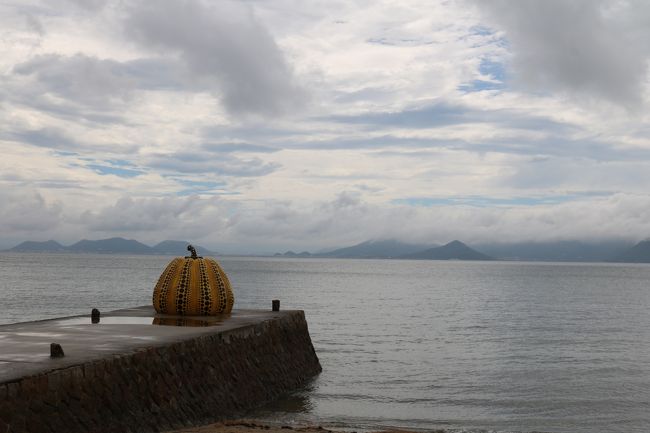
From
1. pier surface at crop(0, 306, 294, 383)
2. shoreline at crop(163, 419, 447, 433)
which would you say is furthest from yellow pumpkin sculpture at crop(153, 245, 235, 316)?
shoreline at crop(163, 419, 447, 433)

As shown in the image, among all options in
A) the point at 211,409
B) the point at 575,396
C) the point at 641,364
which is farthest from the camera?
the point at 641,364

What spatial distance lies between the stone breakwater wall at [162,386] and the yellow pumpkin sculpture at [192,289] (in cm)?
221

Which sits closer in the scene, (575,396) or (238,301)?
(575,396)

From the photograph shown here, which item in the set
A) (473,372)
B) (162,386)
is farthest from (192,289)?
(473,372)

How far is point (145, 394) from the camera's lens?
13.2 meters

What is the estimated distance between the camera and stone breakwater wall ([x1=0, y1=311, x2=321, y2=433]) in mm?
10406

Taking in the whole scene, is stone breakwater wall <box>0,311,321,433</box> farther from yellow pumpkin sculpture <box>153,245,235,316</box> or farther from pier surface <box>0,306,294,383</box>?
yellow pumpkin sculpture <box>153,245,235,316</box>

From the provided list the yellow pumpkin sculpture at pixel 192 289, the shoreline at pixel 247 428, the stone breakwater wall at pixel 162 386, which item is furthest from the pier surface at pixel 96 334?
the shoreline at pixel 247 428

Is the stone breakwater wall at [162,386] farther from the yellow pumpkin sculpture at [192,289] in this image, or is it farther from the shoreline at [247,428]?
the yellow pumpkin sculpture at [192,289]

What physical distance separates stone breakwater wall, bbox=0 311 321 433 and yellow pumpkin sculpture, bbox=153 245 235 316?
2205mm

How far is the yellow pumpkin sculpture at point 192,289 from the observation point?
21312 millimetres

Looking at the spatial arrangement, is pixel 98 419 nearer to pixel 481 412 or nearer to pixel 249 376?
pixel 249 376

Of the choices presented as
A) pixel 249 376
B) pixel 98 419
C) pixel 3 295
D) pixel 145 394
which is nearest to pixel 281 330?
pixel 249 376

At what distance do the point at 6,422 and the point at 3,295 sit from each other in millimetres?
61262
